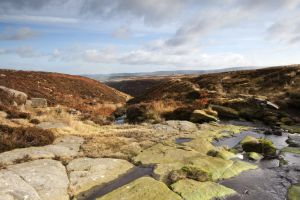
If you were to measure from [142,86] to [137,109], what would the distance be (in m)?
77.2

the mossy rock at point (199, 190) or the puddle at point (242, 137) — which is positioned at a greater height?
the mossy rock at point (199, 190)

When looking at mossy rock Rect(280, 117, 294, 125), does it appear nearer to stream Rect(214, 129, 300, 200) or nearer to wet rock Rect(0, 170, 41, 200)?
stream Rect(214, 129, 300, 200)

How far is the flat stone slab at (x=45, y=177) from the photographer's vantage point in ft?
31.4

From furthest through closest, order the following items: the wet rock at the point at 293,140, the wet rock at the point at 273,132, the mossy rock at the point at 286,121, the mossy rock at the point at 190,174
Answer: the mossy rock at the point at 286,121, the wet rock at the point at 273,132, the wet rock at the point at 293,140, the mossy rock at the point at 190,174

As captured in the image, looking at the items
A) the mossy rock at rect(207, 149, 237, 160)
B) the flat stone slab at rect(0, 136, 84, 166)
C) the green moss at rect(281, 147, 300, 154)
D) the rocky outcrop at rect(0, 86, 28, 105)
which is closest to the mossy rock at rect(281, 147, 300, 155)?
the green moss at rect(281, 147, 300, 154)

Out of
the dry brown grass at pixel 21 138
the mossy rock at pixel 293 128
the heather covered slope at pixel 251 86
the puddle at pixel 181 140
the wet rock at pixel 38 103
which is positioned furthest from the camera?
the heather covered slope at pixel 251 86

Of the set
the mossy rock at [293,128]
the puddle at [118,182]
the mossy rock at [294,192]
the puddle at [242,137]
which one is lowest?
the mossy rock at [293,128]

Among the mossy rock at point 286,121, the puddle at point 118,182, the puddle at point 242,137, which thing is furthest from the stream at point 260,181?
the mossy rock at point 286,121

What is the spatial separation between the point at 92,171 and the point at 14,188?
10.0 ft

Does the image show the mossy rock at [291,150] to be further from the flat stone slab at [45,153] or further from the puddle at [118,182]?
the flat stone slab at [45,153]

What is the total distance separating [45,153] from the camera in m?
13.5

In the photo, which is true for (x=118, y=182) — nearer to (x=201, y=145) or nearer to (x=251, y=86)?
(x=201, y=145)

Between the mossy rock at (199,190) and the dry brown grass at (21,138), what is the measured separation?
8.06m

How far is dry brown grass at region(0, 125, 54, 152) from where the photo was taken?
1411 centimetres
